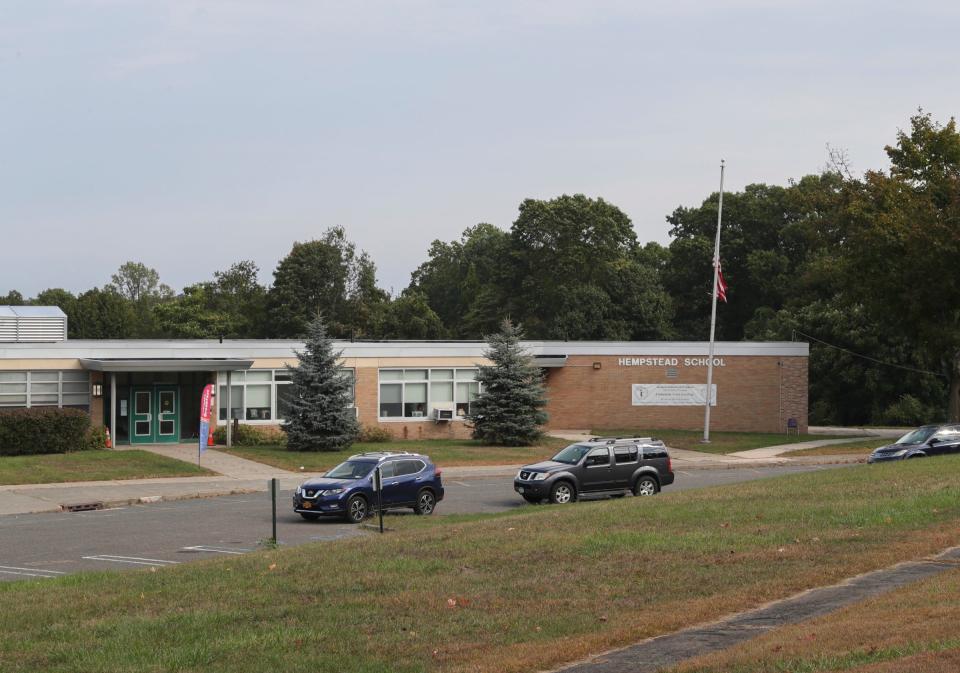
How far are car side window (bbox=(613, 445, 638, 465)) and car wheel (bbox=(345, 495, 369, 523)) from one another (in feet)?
22.1

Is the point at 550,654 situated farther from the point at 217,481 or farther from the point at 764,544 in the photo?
the point at 217,481

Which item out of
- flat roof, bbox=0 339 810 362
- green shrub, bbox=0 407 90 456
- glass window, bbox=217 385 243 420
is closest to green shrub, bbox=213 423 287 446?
glass window, bbox=217 385 243 420

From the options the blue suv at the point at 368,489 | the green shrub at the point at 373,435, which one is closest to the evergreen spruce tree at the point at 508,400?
the green shrub at the point at 373,435

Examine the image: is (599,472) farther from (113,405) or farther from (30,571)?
(113,405)

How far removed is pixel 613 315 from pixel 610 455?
53.4 meters

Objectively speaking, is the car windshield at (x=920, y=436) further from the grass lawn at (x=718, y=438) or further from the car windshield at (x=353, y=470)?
the car windshield at (x=353, y=470)

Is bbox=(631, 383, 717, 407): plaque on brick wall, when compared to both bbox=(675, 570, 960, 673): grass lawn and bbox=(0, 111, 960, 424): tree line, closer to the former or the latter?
bbox=(0, 111, 960, 424): tree line

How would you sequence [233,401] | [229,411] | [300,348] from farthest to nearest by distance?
1. [300,348]
2. [233,401]
3. [229,411]

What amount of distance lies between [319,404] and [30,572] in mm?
23344

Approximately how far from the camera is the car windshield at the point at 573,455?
28.5m

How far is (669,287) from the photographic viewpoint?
92.0m

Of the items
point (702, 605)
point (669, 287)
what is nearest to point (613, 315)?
point (669, 287)

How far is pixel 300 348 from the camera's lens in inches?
1859

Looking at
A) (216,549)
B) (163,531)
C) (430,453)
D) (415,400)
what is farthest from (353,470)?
(415,400)
